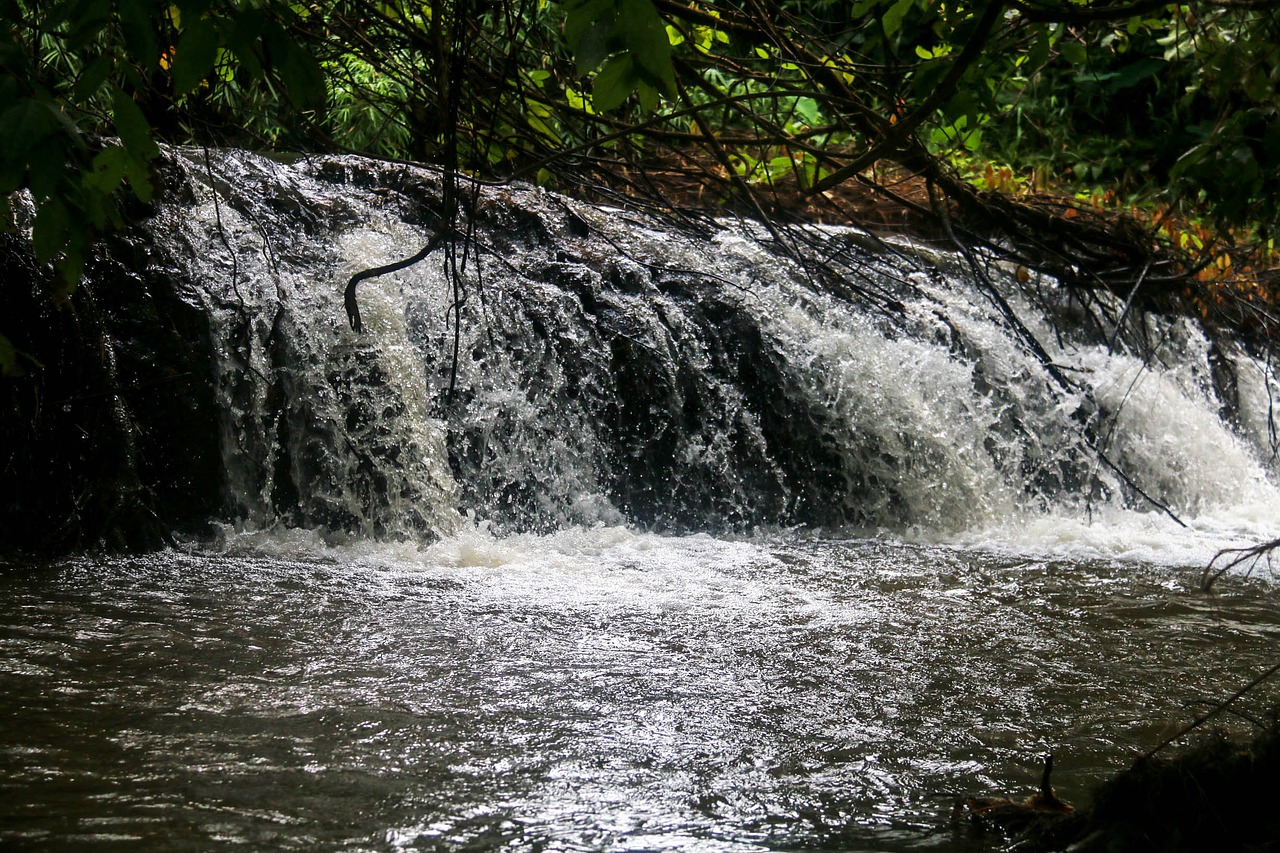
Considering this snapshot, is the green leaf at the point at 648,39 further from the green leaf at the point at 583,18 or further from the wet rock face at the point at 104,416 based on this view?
the wet rock face at the point at 104,416

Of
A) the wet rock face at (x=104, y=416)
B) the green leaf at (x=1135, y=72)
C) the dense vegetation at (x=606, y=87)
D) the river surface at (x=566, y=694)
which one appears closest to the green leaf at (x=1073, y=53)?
the dense vegetation at (x=606, y=87)

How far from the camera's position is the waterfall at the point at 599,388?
534 centimetres

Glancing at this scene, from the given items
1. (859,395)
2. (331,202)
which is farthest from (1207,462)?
(331,202)

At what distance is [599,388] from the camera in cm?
605

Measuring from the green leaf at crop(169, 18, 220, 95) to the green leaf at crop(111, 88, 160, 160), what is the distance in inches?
3.6

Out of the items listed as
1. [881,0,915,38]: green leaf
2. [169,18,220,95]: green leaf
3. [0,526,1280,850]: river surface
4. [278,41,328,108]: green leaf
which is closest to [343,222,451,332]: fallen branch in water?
[278,41,328,108]: green leaf

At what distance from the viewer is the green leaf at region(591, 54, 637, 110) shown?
159 cm

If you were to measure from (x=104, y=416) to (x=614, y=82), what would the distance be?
3726 mm

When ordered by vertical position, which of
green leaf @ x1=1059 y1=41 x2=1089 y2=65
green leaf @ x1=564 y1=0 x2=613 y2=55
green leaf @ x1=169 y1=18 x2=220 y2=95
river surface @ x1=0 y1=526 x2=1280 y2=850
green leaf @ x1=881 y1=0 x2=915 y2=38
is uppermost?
green leaf @ x1=1059 y1=41 x2=1089 y2=65

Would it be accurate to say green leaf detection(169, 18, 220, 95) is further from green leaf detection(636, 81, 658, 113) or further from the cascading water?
the cascading water

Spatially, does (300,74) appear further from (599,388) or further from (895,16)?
(599,388)

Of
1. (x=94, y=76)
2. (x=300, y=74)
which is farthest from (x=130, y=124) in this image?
(x=300, y=74)

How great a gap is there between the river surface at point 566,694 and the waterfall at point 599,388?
828 mm

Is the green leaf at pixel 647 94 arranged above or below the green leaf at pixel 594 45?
below
